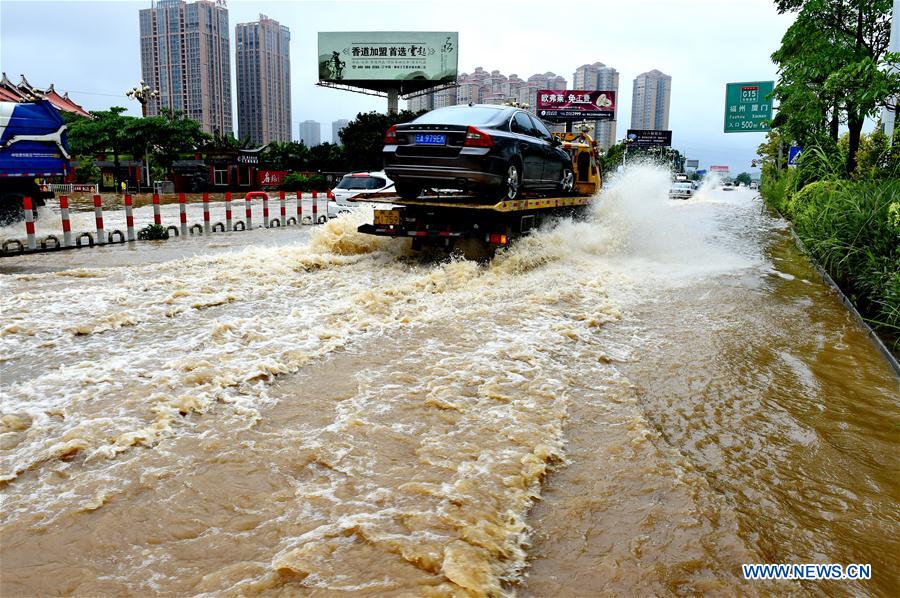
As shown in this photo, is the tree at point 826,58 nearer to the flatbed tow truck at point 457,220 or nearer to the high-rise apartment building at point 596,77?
the flatbed tow truck at point 457,220

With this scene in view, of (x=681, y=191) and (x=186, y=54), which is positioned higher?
(x=186, y=54)

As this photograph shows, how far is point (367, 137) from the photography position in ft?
140

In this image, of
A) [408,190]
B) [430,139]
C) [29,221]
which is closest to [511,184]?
[430,139]

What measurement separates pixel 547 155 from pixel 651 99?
94661mm

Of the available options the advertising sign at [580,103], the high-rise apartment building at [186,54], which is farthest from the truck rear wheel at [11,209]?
the high-rise apartment building at [186,54]

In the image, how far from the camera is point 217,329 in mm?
5434

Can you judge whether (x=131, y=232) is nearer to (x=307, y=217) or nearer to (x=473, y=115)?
(x=307, y=217)

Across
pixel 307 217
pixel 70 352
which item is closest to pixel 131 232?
pixel 307 217

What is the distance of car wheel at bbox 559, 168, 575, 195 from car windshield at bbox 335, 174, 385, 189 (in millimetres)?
4996

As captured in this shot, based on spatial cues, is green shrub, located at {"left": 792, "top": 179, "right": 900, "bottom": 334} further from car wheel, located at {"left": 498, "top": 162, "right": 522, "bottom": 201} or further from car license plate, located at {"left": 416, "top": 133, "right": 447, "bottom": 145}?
car license plate, located at {"left": 416, "top": 133, "right": 447, "bottom": 145}

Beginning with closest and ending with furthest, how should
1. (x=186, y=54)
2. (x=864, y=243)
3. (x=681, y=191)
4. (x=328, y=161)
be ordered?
(x=864, y=243) < (x=681, y=191) < (x=328, y=161) < (x=186, y=54)

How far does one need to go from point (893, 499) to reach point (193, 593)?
3.11 m

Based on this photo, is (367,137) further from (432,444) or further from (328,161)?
(432,444)

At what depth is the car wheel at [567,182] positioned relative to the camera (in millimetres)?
10643
